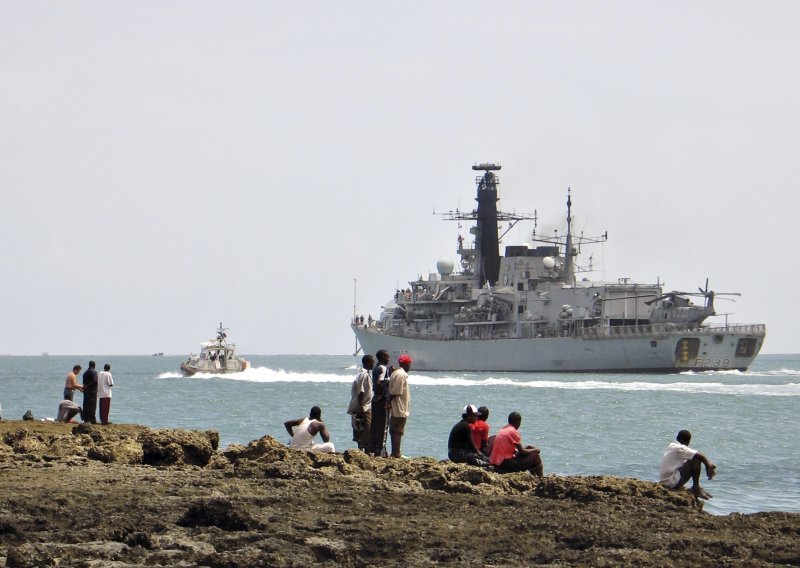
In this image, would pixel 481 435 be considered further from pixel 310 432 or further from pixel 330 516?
pixel 330 516

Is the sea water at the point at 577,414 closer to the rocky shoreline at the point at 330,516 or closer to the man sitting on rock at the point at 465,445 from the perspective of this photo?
the man sitting on rock at the point at 465,445

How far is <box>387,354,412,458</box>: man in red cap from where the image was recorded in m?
14.6

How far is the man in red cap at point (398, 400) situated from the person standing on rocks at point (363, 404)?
308 mm

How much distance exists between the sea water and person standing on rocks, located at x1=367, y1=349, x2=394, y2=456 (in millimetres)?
4822

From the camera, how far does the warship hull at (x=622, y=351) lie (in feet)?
227

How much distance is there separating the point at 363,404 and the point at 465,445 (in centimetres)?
156

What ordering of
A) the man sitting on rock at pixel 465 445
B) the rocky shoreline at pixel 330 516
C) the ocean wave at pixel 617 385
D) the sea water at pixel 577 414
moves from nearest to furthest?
the rocky shoreline at pixel 330 516, the man sitting on rock at pixel 465 445, the sea water at pixel 577 414, the ocean wave at pixel 617 385

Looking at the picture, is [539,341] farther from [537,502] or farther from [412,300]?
[537,502]

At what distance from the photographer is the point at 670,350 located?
69.0 meters

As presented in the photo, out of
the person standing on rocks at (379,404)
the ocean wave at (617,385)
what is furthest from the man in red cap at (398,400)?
the ocean wave at (617,385)

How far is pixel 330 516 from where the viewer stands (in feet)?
33.9

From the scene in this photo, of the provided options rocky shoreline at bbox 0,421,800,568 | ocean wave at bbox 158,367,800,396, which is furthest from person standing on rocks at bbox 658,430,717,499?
ocean wave at bbox 158,367,800,396

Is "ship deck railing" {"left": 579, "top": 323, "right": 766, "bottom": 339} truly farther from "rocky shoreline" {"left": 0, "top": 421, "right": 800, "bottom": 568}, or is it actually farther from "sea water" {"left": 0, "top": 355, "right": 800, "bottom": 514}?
"rocky shoreline" {"left": 0, "top": 421, "right": 800, "bottom": 568}

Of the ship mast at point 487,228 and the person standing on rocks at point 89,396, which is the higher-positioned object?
the ship mast at point 487,228
